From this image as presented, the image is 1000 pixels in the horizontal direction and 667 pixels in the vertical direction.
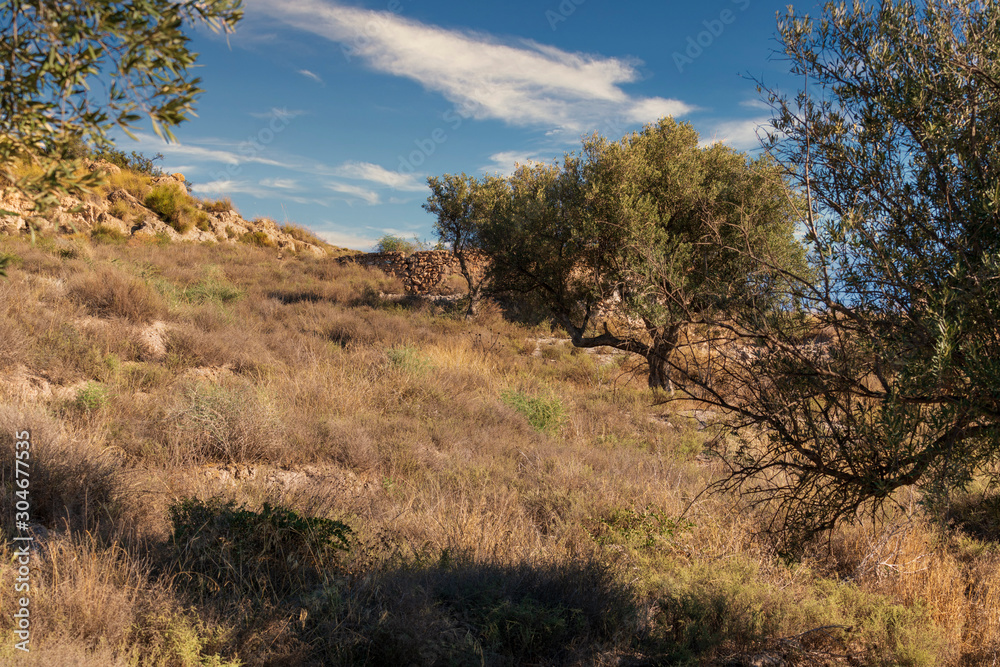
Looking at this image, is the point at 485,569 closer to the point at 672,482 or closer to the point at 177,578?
the point at 177,578

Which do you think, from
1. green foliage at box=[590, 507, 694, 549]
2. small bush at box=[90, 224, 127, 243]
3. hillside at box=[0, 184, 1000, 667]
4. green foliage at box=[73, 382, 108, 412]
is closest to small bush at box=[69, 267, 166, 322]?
hillside at box=[0, 184, 1000, 667]

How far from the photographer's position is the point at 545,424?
8867mm

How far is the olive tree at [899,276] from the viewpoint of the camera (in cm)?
242

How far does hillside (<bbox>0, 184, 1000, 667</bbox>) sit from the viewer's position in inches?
130

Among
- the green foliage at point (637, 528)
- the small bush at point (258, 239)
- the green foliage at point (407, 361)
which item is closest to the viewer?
the green foliage at point (637, 528)

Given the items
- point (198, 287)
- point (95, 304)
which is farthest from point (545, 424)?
point (198, 287)

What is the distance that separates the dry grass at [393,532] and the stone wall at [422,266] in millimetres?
13703

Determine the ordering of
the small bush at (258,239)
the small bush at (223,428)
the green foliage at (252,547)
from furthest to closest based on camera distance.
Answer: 1. the small bush at (258,239)
2. the small bush at (223,428)
3. the green foliage at (252,547)

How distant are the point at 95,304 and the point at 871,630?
12.0 meters

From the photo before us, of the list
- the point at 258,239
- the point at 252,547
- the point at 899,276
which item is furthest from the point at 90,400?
the point at 258,239

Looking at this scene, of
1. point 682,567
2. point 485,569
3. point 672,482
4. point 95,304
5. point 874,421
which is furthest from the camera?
point 95,304

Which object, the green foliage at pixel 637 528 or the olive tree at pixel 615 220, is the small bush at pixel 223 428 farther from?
the olive tree at pixel 615 220

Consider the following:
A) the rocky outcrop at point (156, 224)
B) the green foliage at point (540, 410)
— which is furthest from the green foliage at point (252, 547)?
the rocky outcrop at point (156, 224)

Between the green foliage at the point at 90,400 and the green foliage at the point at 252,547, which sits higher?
the green foliage at the point at 90,400
